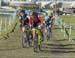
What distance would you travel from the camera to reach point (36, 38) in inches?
630

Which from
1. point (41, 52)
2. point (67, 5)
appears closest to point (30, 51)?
point (41, 52)

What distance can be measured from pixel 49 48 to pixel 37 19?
4.45ft

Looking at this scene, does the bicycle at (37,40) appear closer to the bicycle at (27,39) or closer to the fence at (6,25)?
the bicycle at (27,39)

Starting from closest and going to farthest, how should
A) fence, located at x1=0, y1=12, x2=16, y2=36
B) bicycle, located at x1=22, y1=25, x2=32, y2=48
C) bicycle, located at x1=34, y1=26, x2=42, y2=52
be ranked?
bicycle, located at x1=34, y1=26, x2=42, y2=52 < bicycle, located at x1=22, y1=25, x2=32, y2=48 < fence, located at x1=0, y1=12, x2=16, y2=36

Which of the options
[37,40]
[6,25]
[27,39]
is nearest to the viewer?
[37,40]

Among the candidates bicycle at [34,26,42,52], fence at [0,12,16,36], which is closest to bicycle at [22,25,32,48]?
bicycle at [34,26,42,52]

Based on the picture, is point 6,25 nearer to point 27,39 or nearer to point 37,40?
point 27,39

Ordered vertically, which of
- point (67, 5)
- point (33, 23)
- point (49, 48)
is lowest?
point (67, 5)

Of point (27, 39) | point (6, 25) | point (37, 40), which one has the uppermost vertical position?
point (37, 40)

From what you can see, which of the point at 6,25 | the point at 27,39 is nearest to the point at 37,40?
the point at 27,39

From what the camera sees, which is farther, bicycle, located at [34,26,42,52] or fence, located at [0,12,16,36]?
fence, located at [0,12,16,36]

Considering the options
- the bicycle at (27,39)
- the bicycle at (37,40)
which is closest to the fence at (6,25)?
the bicycle at (27,39)

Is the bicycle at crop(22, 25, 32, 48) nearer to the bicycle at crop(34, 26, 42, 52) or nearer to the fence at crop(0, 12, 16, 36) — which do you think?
the bicycle at crop(34, 26, 42, 52)

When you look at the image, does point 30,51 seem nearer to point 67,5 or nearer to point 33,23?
point 33,23
